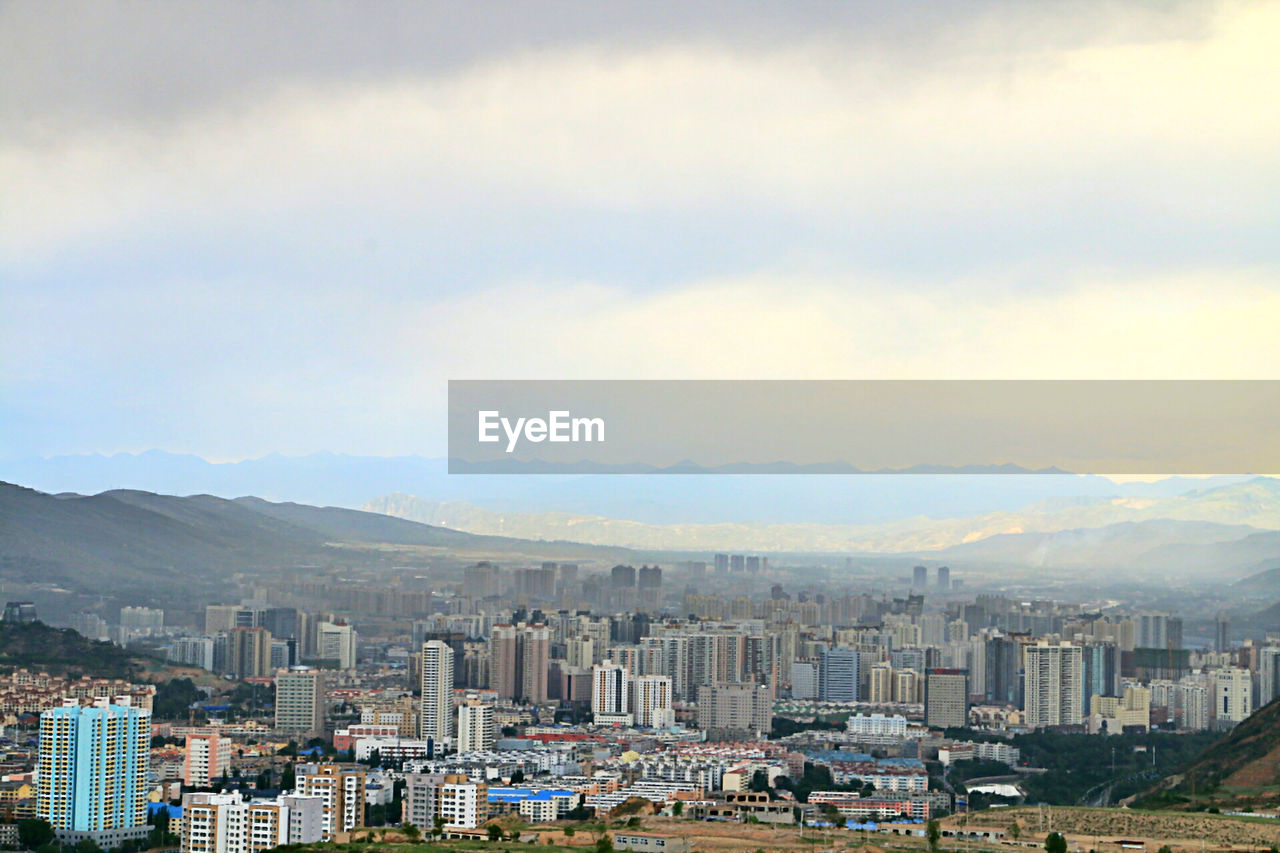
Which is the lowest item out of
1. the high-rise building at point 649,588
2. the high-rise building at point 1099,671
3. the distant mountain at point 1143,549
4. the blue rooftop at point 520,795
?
the blue rooftop at point 520,795

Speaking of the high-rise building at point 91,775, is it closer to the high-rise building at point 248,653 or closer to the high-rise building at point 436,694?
the high-rise building at point 436,694

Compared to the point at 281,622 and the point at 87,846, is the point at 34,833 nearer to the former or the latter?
the point at 87,846

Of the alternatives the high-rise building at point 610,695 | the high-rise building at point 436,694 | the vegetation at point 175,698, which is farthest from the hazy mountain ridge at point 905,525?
the vegetation at point 175,698

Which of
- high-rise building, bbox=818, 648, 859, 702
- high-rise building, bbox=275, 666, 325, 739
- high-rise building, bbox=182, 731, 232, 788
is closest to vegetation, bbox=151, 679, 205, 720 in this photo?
high-rise building, bbox=275, 666, 325, 739

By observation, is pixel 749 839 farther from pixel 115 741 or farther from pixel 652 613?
pixel 652 613

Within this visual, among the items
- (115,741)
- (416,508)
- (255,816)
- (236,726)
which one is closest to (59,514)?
(416,508)

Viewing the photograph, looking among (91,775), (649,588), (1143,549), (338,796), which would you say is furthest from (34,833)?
(1143,549)
